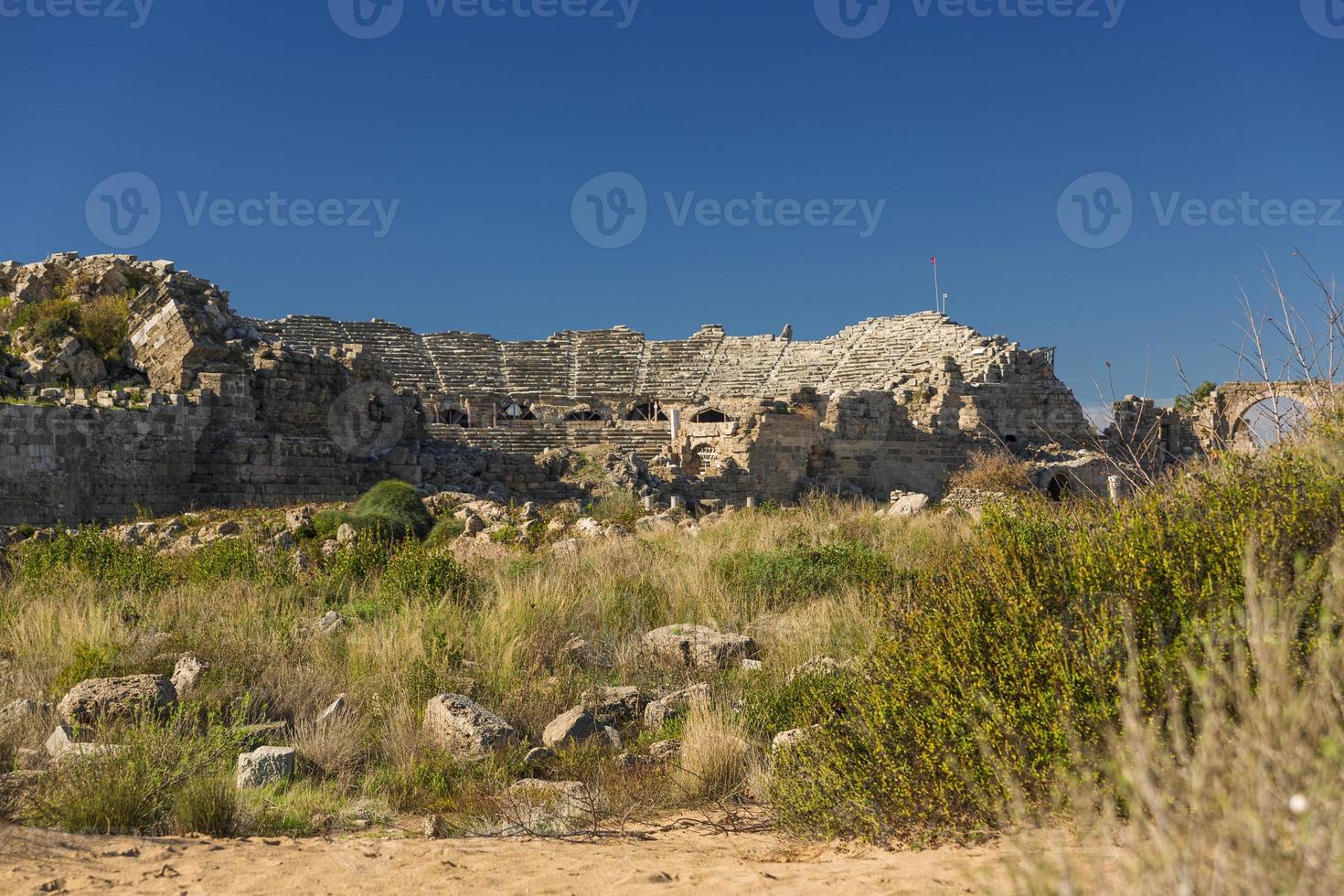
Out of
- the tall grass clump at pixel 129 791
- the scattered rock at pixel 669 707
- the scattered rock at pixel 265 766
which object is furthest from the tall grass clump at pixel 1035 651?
the tall grass clump at pixel 129 791

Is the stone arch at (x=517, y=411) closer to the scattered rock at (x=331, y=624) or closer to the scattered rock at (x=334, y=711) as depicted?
the scattered rock at (x=331, y=624)

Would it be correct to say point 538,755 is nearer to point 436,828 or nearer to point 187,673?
point 436,828

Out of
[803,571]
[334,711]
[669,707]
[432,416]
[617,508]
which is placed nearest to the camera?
[334,711]

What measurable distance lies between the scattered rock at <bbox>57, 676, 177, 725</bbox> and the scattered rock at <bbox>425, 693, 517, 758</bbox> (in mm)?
1446

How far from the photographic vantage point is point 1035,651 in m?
3.40

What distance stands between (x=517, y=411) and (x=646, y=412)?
5528 mm

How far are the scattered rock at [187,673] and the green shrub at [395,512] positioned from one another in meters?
6.25

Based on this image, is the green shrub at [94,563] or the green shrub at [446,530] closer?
the green shrub at [94,563]

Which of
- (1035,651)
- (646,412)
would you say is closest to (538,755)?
(1035,651)

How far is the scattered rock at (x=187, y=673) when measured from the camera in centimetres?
533

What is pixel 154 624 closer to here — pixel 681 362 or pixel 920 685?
pixel 920 685

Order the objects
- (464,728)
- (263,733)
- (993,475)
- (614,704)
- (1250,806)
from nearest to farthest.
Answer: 1. (1250,806)
2. (464,728)
3. (263,733)
4. (614,704)
5. (993,475)

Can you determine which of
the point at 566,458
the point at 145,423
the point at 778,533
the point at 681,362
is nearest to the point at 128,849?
the point at 778,533

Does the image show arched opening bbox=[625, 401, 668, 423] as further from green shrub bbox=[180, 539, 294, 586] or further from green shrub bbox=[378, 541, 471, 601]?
green shrub bbox=[378, 541, 471, 601]
